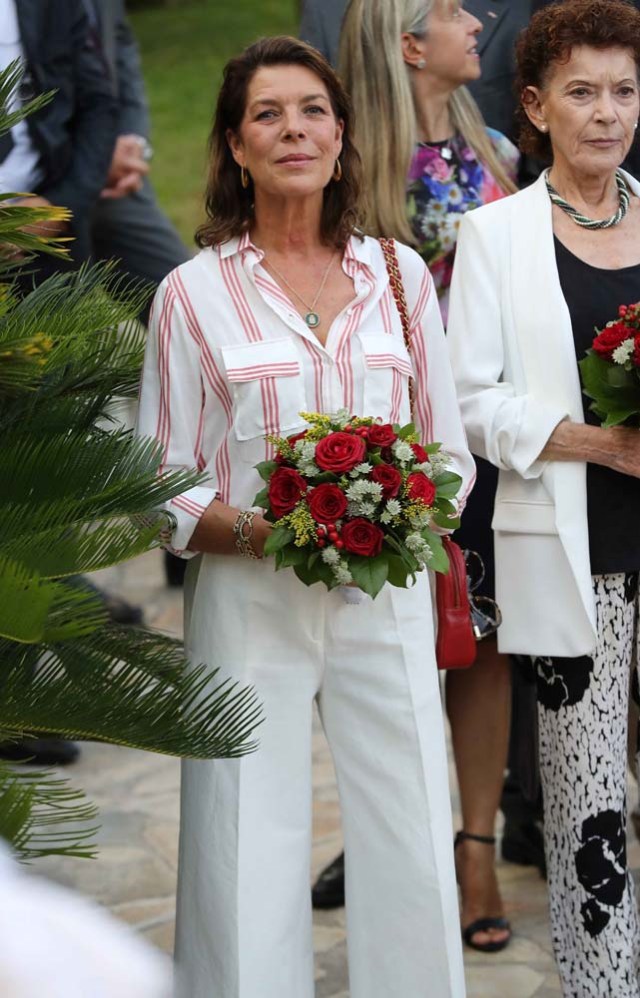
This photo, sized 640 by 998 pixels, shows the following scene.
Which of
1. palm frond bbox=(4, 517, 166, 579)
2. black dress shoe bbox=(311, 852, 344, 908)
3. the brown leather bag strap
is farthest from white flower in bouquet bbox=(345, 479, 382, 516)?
black dress shoe bbox=(311, 852, 344, 908)

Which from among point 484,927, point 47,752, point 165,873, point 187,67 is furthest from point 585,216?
point 187,67

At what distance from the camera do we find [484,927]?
4.30 m

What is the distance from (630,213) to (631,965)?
5.66 feet

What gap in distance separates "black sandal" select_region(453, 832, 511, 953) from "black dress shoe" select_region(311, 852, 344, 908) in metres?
0.39

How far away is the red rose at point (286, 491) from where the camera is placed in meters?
2.98

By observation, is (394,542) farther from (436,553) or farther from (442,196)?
(442,196)

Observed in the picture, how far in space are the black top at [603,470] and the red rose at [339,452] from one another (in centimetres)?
84

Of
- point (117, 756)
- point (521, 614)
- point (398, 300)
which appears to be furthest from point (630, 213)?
point (117, 756)

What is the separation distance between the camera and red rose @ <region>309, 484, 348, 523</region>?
294 centimetres

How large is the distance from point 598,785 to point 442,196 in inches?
62.1

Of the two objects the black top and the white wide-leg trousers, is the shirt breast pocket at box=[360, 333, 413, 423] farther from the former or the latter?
the black top

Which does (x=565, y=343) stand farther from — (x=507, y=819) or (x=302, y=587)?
(x=507, y=819)

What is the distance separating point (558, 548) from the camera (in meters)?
3.60

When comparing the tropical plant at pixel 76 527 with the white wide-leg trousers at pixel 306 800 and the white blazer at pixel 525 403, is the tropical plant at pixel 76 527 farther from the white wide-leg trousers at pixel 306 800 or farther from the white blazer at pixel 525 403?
the white blazer at pixel 525 403
